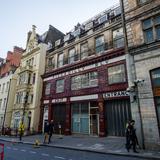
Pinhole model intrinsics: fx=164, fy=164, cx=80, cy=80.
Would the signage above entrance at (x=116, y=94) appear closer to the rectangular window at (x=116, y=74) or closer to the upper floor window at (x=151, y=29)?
the rectangular window at (x=116, y=74)

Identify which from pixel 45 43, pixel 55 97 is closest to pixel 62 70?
pixel 55 97

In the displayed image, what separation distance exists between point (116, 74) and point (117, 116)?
13.7 feet

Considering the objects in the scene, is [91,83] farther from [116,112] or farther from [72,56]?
[72,56]

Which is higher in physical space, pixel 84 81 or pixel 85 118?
pixel 84 81

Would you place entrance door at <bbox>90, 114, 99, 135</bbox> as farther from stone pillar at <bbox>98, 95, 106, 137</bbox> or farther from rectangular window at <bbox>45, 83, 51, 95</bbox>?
rectangular window at <bbox>45, 83, 51, 95</bbox>

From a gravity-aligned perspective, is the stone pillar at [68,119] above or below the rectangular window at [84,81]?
below

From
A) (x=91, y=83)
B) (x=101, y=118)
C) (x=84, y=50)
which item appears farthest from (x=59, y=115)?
(x=84, y=50)

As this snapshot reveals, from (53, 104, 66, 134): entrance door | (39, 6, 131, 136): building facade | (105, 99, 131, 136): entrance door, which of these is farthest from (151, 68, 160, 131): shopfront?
(53, 104, 66, 134): entrance door

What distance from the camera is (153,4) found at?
12461 mm

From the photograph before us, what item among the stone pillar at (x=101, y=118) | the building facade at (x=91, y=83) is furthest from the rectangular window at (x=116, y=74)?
the stone pillar at (x=101, y=118)

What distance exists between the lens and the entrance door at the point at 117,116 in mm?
15047

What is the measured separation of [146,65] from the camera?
11.8 meters

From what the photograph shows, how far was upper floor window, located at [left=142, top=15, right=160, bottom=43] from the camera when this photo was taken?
1213 centimetres

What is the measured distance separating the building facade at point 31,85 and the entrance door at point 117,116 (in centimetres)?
1214
